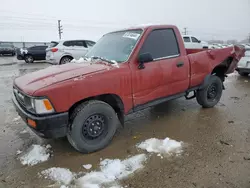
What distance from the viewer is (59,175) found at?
292 centimetres

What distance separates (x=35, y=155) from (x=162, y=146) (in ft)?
6.37

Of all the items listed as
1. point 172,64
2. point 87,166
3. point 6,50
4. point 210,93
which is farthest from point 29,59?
point 87,166

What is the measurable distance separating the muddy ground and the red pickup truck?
1.36 ft

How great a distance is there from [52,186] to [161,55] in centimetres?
279

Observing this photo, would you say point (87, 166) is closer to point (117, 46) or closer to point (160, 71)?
point (160, 71)

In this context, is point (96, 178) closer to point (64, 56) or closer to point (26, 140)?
point (26, 140)

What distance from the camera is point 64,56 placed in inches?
486

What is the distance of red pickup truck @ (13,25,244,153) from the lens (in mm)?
3047

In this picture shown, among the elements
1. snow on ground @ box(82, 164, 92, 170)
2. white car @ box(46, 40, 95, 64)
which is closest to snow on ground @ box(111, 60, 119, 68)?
snow on ground @ box(82, 164, 92, 170)

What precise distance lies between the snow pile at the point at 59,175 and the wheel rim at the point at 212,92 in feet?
12.2

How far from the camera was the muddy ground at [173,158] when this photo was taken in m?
2.80

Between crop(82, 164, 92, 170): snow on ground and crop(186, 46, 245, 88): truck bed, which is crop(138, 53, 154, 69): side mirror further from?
crop(82, 164, 92, 170): snow on ground

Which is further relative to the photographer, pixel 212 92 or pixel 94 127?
pixel 212 92

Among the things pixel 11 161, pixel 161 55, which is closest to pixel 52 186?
pixel 11 161
